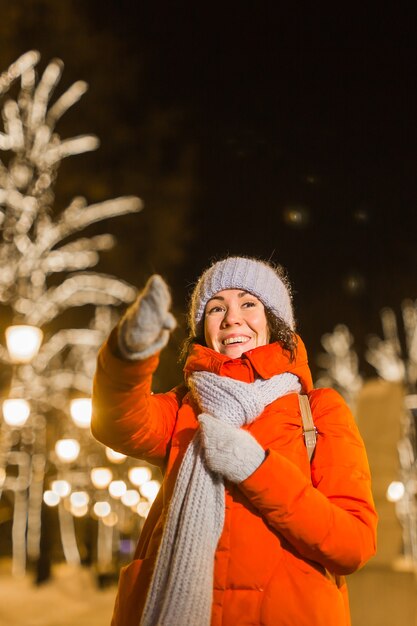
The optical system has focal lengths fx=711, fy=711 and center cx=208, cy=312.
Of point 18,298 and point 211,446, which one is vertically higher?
point 18,298

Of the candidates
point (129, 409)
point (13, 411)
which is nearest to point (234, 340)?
point (129, 409)

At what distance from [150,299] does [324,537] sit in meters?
0.97

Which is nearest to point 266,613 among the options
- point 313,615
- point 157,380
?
point 313,615

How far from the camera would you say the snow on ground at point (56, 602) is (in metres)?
11.8

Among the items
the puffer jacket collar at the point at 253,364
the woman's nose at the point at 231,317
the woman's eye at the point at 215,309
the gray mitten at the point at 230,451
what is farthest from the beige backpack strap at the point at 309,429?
the woman's eye at the point at 215,309

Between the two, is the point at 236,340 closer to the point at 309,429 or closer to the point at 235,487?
the point at 309,429

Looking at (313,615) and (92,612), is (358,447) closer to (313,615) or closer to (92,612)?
(313,615)

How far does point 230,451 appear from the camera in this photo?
93.1 inches

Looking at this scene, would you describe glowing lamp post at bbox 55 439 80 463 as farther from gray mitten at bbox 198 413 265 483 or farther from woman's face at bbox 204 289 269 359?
gray mitten at bbox 198 413 265 483

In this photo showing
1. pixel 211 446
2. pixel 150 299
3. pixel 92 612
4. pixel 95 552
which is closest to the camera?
pixel 150 299

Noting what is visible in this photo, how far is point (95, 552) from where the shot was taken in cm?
3103

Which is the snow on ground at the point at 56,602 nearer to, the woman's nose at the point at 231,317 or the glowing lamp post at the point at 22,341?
the glowing lamp post at the point at 22,341

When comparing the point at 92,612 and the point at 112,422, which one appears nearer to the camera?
the point at 112,422

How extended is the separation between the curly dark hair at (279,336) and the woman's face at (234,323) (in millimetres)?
30
